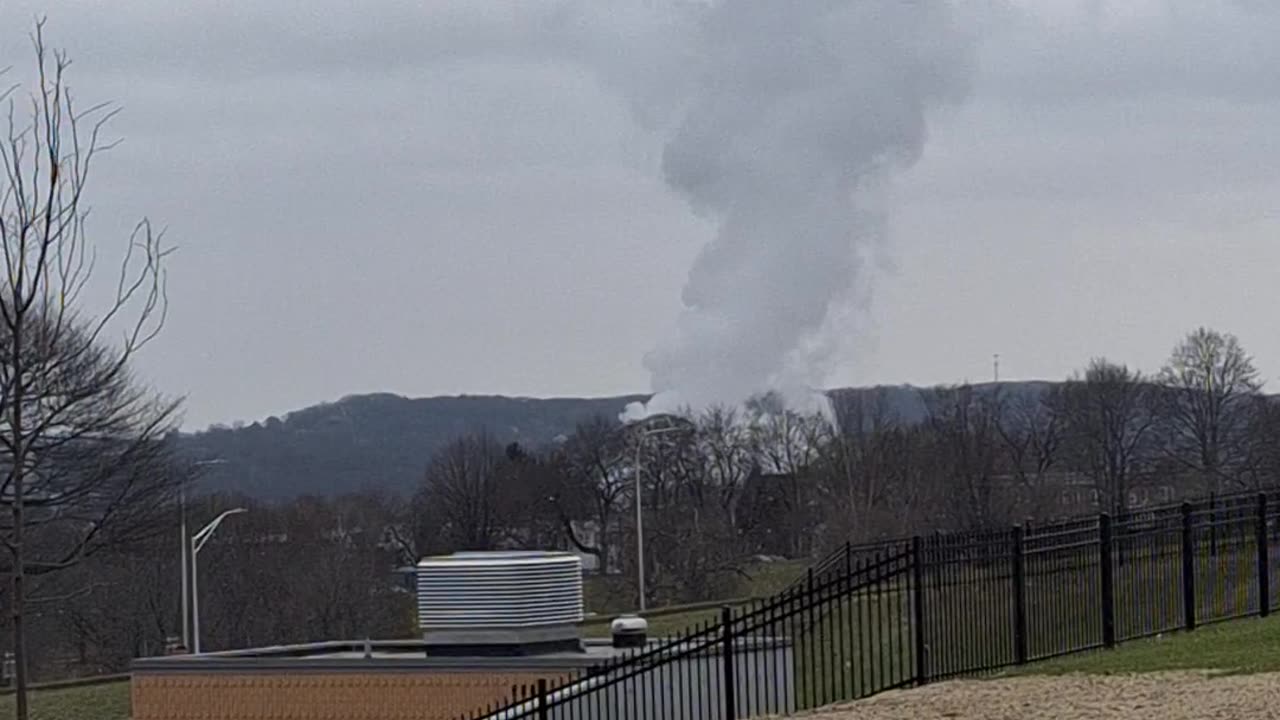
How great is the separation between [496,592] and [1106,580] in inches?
441

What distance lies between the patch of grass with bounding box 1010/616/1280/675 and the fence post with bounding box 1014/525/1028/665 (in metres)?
0.24

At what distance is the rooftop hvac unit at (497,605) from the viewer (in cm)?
2842

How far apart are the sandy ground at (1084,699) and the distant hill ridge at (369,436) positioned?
92.4 meters

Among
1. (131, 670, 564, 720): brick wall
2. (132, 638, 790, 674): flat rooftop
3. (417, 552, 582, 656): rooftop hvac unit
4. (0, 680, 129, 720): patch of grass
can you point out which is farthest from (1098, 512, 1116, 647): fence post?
(0, 680, 129, 720): patch of grass

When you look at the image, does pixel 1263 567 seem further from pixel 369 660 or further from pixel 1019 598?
pixel 369 660

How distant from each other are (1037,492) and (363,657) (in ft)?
143

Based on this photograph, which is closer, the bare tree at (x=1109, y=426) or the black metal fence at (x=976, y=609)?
the black metal fence at (x=976, y=609)

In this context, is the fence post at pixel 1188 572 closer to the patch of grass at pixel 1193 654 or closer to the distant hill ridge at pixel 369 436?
the patch of grass at pixel 1193 654

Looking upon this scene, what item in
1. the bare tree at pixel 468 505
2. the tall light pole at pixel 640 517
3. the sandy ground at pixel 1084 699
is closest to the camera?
the sandy ground at pixel 1084 699

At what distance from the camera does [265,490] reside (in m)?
111

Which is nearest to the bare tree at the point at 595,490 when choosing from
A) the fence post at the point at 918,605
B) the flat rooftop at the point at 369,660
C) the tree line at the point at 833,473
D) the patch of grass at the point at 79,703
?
the tree line at the point at 833,473

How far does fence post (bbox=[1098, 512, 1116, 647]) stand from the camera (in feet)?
63.8

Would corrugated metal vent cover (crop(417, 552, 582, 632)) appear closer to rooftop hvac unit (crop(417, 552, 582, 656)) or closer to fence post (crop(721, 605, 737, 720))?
rooftop hvac unit (crop(417, 552, 582, 656))

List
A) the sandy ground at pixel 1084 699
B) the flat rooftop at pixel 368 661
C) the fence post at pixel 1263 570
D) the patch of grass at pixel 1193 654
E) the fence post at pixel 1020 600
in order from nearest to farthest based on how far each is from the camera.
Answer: the sandy ground at pixel 1084 699 < the patch of grass at pixel 1193 654 < the fence post at pixel 1020 600 < the fence post at pixel 1263 570 < the flat rooftop at pixel 368 661
